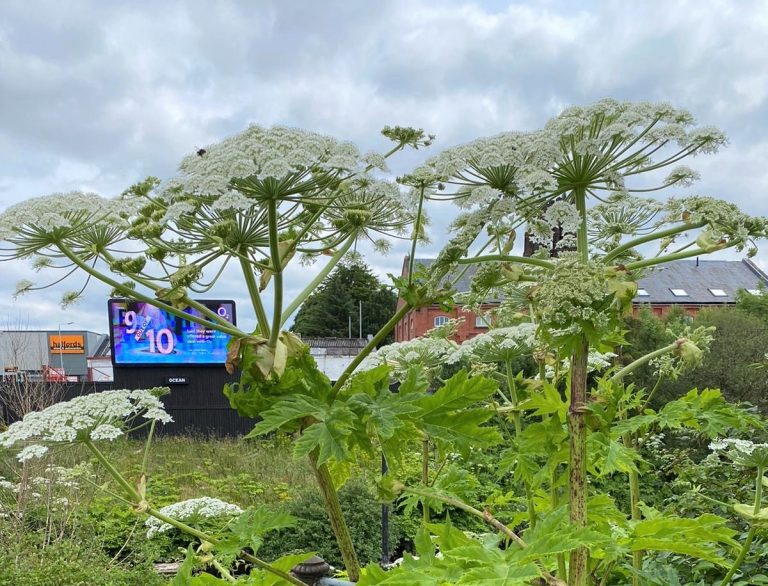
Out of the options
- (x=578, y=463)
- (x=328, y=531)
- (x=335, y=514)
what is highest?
(x=578, y=463)

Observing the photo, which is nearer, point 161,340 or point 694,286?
point 161,340

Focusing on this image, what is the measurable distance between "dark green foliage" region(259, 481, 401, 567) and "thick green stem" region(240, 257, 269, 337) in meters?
5.95

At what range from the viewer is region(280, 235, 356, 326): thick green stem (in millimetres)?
2143

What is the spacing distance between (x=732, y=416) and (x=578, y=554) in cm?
88

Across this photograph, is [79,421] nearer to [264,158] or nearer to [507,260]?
[264,158]

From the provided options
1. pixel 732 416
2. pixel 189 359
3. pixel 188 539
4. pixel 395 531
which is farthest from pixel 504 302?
pixel 189 359

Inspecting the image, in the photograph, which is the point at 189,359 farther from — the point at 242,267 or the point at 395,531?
the point at 242,267

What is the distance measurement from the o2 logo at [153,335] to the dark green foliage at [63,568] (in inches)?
527

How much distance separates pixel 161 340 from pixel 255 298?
63.8 feet

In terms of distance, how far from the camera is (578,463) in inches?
75.5

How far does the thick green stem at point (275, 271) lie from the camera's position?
77.0 inches

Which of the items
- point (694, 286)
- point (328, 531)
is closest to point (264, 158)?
point (328, 531)

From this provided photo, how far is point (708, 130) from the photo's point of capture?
219 cm

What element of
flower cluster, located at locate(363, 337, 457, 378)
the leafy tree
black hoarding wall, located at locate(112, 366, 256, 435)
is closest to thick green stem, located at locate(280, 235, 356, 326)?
flower cluster, located at locate(363, 337, 457, 378)
